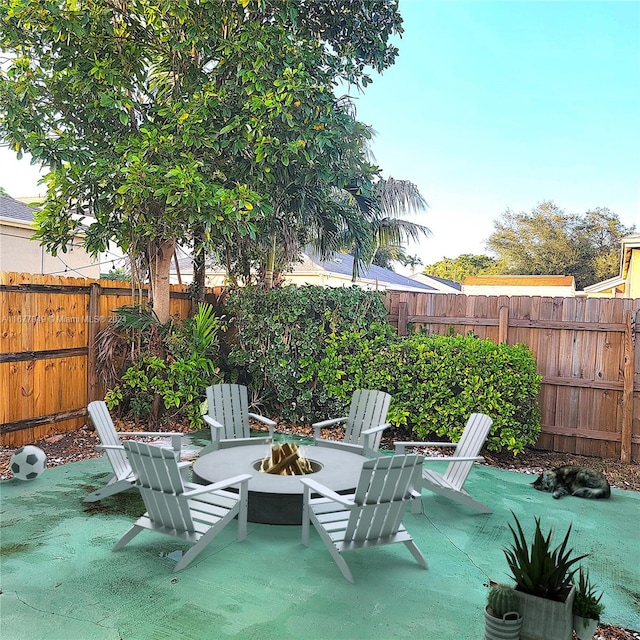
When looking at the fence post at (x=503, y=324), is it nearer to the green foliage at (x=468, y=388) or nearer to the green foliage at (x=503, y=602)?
the green foliage at (x=468, y=388)

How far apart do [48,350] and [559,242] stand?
1109 inches

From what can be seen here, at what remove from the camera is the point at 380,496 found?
3029 mm

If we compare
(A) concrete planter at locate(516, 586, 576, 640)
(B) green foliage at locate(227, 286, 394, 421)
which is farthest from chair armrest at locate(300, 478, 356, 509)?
(B) green foliage at locate(227, 286, 394, 421)

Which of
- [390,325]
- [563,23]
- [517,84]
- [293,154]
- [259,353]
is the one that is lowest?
[259,353]

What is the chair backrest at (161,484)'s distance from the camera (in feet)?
9.98

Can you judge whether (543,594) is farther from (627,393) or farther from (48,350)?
(48,350)

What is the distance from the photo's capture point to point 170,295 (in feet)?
25.0

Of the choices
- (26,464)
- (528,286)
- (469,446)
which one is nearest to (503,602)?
(469,446)

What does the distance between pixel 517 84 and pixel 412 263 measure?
51.7 feet

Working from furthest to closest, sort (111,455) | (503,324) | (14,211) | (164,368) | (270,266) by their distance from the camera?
(14,211) → (270,266) → (164,368) → (503,324) → (111,455)

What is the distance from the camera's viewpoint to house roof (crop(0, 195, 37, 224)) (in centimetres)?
868

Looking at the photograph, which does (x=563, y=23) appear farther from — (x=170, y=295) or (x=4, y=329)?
(x=4, y=329)

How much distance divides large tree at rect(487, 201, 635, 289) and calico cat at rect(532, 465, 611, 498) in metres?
24.8

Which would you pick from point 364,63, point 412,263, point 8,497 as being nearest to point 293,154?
point 364,63
